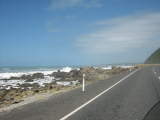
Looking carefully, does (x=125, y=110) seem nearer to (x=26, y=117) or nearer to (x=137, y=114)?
(x=137, y=114)

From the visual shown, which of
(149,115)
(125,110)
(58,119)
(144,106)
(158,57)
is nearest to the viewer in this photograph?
(58,119)

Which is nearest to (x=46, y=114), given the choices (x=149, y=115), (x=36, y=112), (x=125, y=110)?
(x=36, y=112)

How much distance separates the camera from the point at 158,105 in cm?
1039

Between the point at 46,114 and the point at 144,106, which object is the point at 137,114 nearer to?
the point at 144,106

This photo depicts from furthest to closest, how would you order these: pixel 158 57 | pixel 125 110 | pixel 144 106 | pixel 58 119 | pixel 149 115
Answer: pixel 158 57, pixel 144 106, pixel 125 110, pixel 149 115, pixel 58 119

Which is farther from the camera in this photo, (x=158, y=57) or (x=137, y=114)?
(x=158, y=57)

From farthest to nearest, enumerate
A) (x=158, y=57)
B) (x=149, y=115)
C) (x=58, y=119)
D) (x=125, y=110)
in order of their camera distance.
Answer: (x=158, y=57)
(x=125, y=110)
(x=149, y=115)
(x=58, y=119)

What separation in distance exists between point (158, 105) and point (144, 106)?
2.12 feet

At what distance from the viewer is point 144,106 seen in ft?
33.7

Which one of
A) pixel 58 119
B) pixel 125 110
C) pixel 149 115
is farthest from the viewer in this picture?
pixel 125 110

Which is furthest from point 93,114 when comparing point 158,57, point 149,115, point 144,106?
point 158,57

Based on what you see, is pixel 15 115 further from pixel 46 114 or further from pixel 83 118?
pixel 83 118

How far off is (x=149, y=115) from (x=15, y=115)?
4866 millimetres

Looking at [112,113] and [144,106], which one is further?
[144,106]
